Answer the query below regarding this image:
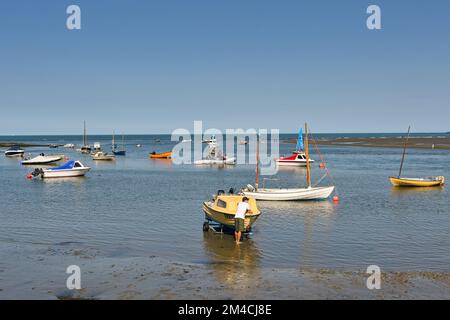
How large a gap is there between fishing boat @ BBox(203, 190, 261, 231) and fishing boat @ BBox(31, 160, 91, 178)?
33.9 m

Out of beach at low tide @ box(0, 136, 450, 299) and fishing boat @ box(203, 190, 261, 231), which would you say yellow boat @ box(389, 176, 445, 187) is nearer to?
beach at low tide @ box(0, 136, 450, 299)

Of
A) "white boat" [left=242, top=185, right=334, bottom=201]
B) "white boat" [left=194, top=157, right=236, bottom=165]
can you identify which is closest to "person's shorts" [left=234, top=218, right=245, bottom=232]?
"white boat" [left=242, top=185, right=334, bottom=201]

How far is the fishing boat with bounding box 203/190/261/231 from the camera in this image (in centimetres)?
2200

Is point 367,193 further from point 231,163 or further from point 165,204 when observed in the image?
point 231,163

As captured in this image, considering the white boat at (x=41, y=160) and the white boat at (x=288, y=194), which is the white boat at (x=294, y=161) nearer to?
the white boat at (x=288, y=194)

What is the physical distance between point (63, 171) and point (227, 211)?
36.4 m

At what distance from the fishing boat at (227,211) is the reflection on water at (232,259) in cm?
73

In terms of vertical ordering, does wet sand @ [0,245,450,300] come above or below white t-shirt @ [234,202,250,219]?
below

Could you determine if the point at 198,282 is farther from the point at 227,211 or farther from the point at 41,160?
the point at 41,160

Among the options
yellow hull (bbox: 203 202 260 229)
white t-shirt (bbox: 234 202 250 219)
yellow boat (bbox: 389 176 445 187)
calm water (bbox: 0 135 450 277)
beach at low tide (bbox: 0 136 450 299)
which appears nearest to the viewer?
beach at low tide (bbox: 0 136 450 299)

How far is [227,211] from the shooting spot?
22.6 metres

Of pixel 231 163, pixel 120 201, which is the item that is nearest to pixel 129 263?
pixel 120 201

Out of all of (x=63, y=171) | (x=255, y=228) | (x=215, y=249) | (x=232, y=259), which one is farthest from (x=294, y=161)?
(x=232, y=259)
